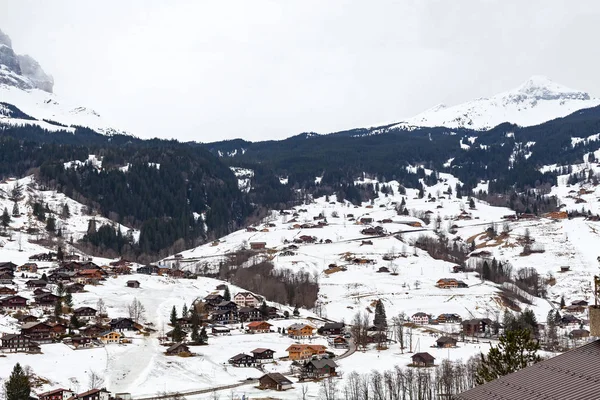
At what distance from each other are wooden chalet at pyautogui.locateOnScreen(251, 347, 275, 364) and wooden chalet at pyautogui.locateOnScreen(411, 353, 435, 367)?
726 inches

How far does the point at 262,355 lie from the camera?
84188mm

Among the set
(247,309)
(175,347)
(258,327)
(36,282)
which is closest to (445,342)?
(258,327)

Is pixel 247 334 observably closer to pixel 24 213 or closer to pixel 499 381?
pixel 499 381

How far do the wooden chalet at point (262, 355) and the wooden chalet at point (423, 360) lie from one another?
18445 mm

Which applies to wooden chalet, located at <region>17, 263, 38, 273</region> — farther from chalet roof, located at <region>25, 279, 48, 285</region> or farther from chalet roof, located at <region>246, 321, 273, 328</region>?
chalet roof, located at <region>246, 321, 273, 328</region>

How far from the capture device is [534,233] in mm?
189375

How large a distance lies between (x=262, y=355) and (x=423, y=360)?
805 inches

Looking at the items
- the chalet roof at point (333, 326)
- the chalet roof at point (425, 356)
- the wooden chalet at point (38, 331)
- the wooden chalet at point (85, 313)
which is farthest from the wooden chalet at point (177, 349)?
the chalet roof at point (425, 356)

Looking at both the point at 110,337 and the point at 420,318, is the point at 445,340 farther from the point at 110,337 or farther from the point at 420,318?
Result: the point at 110,337

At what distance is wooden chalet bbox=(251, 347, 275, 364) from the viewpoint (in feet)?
272

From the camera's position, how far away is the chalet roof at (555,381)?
15656 millimetres

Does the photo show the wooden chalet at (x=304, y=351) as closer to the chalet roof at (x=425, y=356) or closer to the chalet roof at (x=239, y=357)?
the chalet roof at (x=239, y=357)

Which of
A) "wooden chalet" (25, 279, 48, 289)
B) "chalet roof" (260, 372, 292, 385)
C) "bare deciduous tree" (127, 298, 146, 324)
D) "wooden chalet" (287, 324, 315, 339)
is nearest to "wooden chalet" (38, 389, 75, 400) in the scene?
"chalet roof" (260, 372, 292, 385)

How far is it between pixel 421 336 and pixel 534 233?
10229 cm
